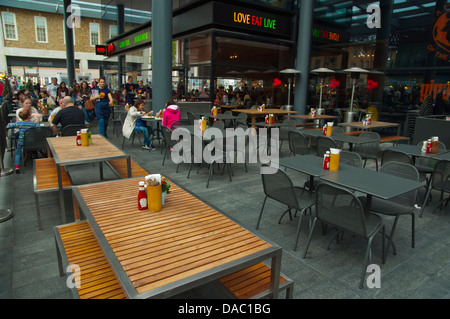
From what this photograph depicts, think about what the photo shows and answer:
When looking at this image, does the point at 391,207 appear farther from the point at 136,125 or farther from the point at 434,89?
the point at 434,89

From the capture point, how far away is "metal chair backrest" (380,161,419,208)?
324cm

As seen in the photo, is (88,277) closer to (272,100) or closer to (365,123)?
(365,123)

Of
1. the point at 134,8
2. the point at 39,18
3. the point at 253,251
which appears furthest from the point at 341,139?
the point at 39,18

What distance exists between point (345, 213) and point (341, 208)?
0.05m

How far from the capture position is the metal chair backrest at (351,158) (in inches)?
147

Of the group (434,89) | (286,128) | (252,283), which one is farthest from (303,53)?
(252,283)

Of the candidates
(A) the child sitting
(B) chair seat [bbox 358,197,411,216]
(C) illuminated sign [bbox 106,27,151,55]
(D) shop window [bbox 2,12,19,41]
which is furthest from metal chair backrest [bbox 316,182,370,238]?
(D) shop window [bbox 2,12,19,41]

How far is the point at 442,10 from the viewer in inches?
353

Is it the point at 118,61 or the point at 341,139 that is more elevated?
the point at 118,61

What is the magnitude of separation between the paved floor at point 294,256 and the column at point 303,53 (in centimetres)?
698

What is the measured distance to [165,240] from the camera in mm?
1851

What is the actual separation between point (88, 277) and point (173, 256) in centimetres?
66

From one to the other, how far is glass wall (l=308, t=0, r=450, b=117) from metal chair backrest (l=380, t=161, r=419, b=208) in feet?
23.0

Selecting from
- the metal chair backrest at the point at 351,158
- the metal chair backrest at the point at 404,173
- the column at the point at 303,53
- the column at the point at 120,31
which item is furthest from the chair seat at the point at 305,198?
the column at the point at 120,31
